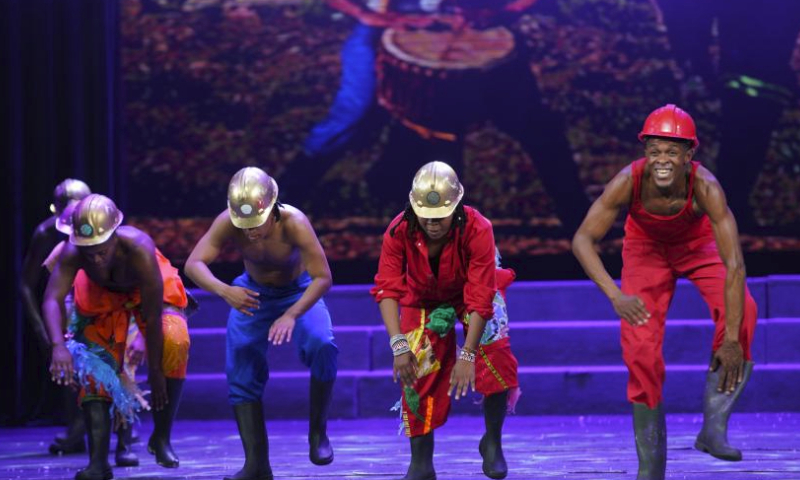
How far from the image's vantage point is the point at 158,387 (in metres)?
5.99

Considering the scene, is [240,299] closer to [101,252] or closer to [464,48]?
[101,252]

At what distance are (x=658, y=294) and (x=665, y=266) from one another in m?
0.16

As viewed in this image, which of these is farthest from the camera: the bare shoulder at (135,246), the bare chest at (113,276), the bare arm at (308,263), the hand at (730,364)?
the bare chest at (113,276)

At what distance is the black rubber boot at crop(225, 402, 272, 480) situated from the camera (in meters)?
5.56

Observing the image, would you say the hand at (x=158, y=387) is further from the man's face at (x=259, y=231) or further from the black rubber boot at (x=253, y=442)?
the man's face at (x=259, y=231)

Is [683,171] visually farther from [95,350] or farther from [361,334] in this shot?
[361,334]

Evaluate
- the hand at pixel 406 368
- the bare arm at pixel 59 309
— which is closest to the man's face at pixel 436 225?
the hand at pixel 406 368

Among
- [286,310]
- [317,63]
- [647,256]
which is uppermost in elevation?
[647,256]

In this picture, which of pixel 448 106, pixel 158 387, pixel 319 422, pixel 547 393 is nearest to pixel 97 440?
pixel 158 387

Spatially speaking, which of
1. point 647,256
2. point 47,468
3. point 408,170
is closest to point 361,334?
point 408,170

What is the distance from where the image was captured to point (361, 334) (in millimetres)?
8312

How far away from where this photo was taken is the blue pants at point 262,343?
18.5 feet

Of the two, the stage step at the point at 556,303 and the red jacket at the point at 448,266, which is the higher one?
the red jacket at the point at 448,266

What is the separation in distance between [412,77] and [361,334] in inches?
72.2
